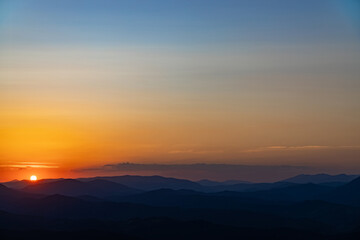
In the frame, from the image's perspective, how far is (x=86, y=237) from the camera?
17538 cm

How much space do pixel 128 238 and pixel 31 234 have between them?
28.1 m

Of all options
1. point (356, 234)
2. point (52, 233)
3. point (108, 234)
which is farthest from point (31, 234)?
point (356, 234)

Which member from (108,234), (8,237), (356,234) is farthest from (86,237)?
(356,234)

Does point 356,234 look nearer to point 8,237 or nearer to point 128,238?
point 128,238

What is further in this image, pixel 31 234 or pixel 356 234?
pixel 356 234

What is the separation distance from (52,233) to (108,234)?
16367 mm

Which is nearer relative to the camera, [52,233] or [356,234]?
[52,233]

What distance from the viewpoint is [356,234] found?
19800 centimetres

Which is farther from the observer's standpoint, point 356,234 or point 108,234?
point 356,234

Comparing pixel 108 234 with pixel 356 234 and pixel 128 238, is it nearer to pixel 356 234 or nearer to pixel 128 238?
pixel 128 238

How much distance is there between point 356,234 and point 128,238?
3015 inches

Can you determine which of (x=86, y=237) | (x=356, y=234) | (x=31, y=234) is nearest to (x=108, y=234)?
(x=86, y=237)

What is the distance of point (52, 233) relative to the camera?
17662 centimetres

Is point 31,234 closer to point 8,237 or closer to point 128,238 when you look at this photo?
point 8,237
